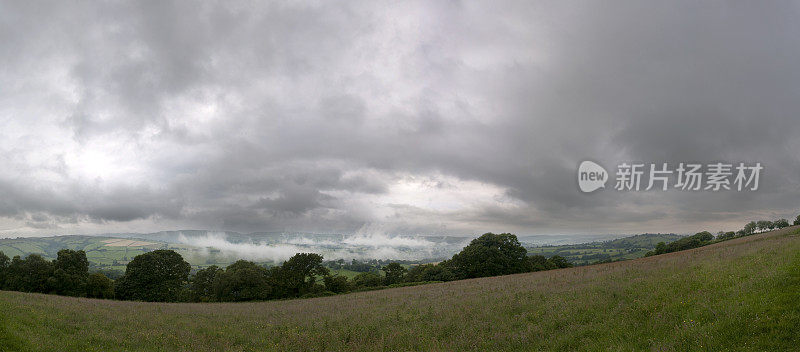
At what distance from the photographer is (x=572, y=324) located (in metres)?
9.54

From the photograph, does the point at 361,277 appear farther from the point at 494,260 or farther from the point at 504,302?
the point at 504,302

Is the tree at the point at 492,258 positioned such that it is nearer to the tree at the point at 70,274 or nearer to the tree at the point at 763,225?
the tree at the point at 70,274

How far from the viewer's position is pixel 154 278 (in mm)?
49969

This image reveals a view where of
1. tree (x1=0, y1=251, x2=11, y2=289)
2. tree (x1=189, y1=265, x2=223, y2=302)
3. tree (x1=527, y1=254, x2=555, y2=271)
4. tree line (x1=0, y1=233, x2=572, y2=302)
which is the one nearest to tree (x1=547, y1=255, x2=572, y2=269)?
tree (x1=527, y1=254, x2=555, y2=271)

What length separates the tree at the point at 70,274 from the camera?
150 feet

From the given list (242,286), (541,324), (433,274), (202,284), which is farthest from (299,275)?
(541,324)

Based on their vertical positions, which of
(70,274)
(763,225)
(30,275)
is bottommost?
(70,274)

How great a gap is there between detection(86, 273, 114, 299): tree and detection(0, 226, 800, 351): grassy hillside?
47444 millimetres

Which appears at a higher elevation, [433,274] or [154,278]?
[154,278]

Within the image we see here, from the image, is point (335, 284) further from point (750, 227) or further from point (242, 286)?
point (750, 227)

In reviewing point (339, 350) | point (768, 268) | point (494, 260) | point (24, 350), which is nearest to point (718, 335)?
point (768, 268)

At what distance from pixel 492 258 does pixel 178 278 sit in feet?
181

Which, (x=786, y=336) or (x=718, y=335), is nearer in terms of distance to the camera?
(x=786, y=336)

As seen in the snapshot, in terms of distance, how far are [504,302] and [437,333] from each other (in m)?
4.48
